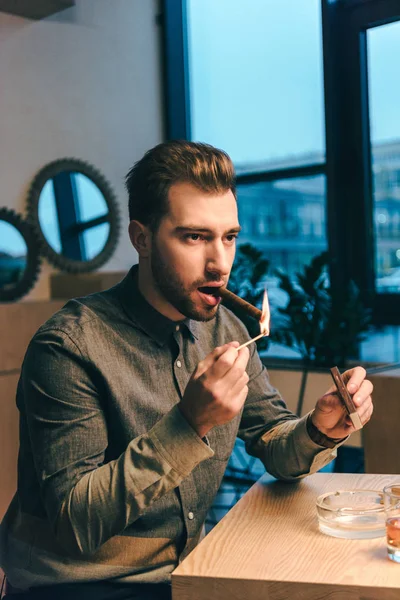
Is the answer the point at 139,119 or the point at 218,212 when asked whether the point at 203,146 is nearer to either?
the point at 218,212

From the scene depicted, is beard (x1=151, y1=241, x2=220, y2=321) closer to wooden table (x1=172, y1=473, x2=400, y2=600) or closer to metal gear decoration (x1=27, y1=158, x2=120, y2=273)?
wooden table (x1=172, y1=473, x2=400, y2=600)

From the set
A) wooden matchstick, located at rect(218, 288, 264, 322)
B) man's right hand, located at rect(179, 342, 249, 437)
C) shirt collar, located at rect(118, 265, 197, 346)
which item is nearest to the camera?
man's right hand, located at rect(179, 342, 249, 437)

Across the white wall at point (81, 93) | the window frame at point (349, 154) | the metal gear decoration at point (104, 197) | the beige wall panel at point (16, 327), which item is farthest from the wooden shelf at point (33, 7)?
the beige wall panel at point (16, 327)

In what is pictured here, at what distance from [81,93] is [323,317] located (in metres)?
1.91

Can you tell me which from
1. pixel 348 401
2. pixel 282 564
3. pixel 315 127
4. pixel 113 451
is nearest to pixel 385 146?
pixel 315 127

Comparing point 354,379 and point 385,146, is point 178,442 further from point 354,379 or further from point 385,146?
point 385,146

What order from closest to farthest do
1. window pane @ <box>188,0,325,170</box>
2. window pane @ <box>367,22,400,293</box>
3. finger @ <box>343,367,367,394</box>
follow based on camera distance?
1. finger @ <box>343,367,367,394</box>
2. window pane @ <box>367,22,400,293</box>
3. window pane @ <box>188,0,325,170</box>

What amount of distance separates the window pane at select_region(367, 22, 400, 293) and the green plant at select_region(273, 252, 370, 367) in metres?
0.36

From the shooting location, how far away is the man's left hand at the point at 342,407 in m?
1.32

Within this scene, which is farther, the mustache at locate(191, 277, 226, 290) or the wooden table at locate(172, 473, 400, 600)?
the mustache at locate(191, 277, 226, 290)

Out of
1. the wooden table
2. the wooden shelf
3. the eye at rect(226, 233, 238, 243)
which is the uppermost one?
the wooden shelf

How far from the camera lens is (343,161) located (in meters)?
3.87

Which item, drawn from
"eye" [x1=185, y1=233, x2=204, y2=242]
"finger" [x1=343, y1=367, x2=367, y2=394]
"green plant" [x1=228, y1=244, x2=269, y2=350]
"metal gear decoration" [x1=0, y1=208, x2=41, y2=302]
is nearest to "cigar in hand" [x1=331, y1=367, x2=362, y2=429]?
"finger" [x1=343, y1=367, x2=367, y2=394]

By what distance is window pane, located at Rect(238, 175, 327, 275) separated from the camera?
13.0 ft
